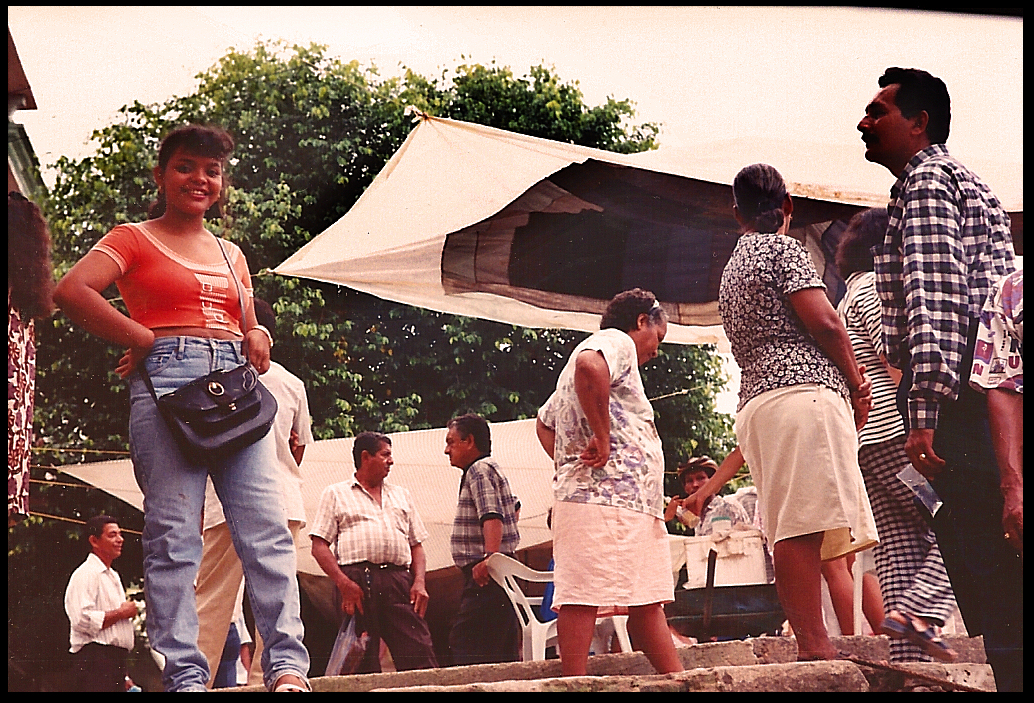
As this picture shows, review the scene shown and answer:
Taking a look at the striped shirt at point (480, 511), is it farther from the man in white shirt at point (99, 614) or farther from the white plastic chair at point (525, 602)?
the man in white shirt at point (99, 614)

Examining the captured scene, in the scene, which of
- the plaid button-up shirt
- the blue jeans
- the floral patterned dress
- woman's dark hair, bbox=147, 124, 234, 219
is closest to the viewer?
the blue jeans

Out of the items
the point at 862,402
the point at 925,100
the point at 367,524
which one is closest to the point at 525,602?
the point at 367,524

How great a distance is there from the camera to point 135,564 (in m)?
3.75

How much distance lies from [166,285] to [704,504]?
1894 mm

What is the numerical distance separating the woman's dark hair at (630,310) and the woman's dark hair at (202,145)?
132cm

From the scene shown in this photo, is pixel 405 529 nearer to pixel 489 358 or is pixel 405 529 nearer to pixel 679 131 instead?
pixel 489 358

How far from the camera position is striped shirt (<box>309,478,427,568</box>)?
3873 millimetres

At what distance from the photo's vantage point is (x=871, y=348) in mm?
4148

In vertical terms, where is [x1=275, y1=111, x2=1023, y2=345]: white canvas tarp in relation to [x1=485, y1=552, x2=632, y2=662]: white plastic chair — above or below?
above

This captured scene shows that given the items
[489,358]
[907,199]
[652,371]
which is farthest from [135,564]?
[907,199]

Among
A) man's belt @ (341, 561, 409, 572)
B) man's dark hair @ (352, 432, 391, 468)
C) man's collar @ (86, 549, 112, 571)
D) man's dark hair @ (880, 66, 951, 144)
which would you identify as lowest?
man's belt @ (341, 561, 409, 572)

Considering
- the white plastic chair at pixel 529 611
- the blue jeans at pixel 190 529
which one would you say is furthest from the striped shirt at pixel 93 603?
the white plastic chair at pixel 529 611

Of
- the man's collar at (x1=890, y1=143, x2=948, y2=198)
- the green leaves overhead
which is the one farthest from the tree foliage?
the man's collar at (x1=890, y1=143, x2=948, y2=198)

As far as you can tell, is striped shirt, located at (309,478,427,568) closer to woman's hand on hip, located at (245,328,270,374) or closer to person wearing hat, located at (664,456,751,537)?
woman's hand on hip, located at (245,328,270,374)
